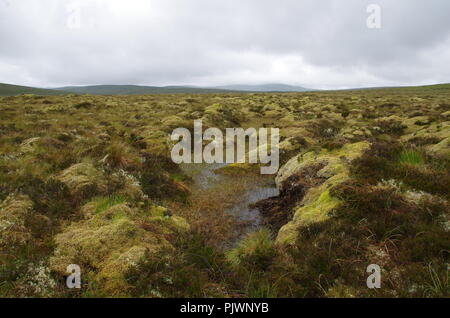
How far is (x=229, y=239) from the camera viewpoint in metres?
7.54

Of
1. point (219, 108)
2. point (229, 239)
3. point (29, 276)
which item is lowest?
point (229, 239)

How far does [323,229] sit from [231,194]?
18.0ft

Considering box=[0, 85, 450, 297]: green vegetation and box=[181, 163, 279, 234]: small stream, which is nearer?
box=[0, 85, 450, 297]: green vegetation

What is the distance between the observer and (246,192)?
11.4 m

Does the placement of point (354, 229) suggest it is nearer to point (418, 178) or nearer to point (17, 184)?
point (418, 178)

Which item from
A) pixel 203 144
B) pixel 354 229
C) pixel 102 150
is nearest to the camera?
pixel 354 229

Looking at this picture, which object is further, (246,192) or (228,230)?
(246,192)

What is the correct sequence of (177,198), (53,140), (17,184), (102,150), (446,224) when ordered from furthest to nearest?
(53,140)
(102,150)
(177,198)
(17,184)
(446,224)

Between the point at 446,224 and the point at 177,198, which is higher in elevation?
the point at 446,224

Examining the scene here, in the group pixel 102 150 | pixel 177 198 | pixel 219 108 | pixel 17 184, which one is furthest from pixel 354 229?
pixel 219 108

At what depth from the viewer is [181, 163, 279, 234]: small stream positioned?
8958mm

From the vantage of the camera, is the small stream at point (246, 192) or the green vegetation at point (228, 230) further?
the small stream at point (246, 192)

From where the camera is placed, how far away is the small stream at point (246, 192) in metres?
8.96

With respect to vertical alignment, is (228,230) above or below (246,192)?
below
